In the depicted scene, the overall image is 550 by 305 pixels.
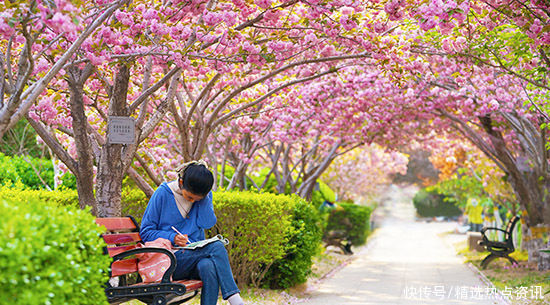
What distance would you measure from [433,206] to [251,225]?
4013 cm

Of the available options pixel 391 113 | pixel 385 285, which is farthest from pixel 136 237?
pixel 391 113

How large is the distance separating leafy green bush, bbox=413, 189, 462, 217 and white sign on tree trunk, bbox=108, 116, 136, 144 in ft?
131

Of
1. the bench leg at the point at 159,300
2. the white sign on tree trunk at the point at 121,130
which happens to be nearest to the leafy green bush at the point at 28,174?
the white sign on tree trunk at the point at 121,130

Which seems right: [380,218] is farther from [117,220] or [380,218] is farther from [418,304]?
[117,220]

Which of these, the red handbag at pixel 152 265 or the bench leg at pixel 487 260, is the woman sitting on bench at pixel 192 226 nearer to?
the red handbag at pixel 152 265

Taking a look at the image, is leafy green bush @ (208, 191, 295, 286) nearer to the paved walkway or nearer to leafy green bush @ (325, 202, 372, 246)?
the paved walkway

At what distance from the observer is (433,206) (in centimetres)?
4566

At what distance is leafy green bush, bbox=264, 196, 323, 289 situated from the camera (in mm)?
8523

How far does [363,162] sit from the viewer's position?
2661 cm

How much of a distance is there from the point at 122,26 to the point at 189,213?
63.3 inches

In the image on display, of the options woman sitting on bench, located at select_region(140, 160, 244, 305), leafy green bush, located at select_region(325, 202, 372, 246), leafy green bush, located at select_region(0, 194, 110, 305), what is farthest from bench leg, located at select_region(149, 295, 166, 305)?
leafy green bush, located at select_region(325, 202, 372, 246)

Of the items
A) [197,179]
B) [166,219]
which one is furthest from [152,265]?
[197,179]

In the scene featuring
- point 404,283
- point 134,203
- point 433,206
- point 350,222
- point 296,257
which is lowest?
point 433,206

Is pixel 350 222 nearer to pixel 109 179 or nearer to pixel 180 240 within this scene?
pixel 109 179
